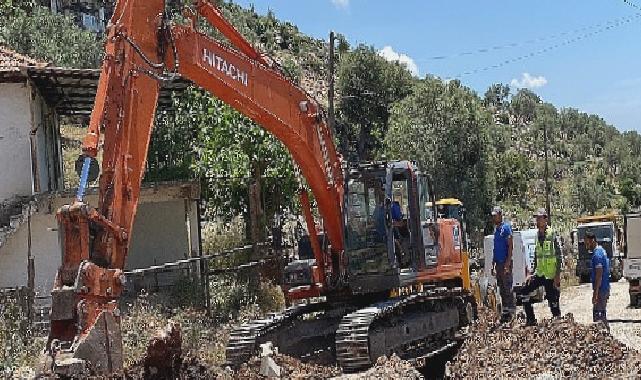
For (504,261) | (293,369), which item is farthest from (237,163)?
(293,369)

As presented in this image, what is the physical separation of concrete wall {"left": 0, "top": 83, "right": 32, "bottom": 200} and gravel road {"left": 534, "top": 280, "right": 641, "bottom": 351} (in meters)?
12.2

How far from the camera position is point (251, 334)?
1053cm

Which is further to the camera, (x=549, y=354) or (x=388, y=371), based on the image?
(x=549, y=354)

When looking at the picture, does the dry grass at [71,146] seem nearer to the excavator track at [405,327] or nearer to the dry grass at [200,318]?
the dry grass at [200,318]

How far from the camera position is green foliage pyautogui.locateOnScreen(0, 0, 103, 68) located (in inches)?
1854

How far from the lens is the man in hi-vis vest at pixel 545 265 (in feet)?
40.1

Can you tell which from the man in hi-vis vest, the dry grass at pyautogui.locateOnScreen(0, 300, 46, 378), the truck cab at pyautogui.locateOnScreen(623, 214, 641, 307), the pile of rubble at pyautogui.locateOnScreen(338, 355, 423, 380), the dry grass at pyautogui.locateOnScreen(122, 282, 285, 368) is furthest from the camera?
the truck cab at pyautogui.locateOnScreen(623, 214, 641, 307)

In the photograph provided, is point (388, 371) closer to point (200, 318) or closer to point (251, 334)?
point (251, 334)

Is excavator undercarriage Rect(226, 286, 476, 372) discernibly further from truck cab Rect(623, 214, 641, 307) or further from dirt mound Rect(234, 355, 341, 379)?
truck cab Rect(623, 214, 641, 307)

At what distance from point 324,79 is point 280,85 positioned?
66.9 m

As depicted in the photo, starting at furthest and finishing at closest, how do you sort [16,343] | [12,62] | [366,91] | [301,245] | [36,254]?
[366,91] → [12,62] → [36,254] → [301,245] → [16,343]

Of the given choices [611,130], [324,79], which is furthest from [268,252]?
[611,130]

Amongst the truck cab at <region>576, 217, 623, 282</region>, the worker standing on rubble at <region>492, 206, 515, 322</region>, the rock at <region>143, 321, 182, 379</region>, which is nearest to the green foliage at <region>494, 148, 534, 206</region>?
the truck cab at <region>576, 217, 623, 282</region>

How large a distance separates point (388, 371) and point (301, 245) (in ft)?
15.0
